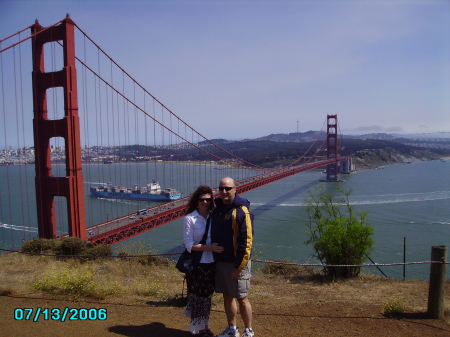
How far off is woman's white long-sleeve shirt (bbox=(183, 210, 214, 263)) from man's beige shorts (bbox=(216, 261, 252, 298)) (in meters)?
0.08

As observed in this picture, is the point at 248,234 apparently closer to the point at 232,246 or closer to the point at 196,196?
the point at 232,246

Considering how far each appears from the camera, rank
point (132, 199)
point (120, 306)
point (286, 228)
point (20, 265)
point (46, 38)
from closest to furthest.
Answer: point (120, 306) → point (20, 265) → point (46, 38) → point (286, 228) → point (132, 199)

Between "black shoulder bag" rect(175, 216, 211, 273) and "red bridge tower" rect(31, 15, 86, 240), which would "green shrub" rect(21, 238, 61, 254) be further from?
"black shoulder bag" rect(175, 216, 211, 273)

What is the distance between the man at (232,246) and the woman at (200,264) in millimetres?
61

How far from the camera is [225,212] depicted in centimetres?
213

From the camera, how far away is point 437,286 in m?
2.59

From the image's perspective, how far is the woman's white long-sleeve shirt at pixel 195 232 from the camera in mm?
→ 2199

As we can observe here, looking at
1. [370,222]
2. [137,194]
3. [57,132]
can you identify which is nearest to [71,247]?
[57,132]

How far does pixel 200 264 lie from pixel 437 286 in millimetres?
1584

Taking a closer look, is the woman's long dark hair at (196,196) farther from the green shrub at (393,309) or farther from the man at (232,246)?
the green shrub at (393,309)

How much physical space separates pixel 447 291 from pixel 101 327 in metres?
2.83

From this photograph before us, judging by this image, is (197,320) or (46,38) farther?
(46,38)

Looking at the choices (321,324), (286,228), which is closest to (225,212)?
(321,324)

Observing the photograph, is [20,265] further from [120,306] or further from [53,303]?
[120,306]
